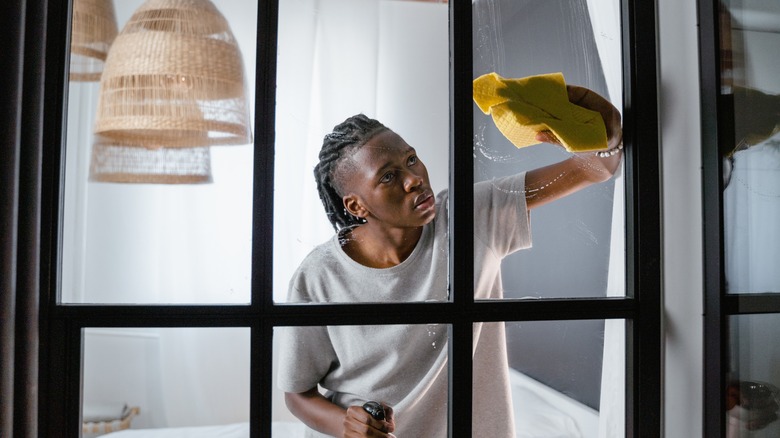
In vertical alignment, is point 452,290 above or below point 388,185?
below

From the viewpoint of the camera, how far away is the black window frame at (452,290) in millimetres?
1156

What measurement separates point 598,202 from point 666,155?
0.18m

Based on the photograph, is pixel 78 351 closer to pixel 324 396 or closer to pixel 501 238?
pixel 324 396

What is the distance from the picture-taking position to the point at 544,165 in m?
1.36

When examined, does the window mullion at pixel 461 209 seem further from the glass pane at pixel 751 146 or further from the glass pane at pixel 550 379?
the glass pane at pixel 751 146

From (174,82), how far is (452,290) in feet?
2.29

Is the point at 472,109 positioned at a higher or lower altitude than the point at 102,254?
higher

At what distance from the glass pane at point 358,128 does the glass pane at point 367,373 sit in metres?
0.08

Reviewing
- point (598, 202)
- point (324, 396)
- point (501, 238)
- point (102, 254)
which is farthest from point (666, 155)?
point (102, 254)

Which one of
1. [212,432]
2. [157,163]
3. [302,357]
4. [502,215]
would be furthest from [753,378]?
[157,163]

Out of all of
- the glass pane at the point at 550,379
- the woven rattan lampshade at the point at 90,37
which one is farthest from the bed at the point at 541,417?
the woven rattan lampshade at the point at 90,37

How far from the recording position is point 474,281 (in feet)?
4.34

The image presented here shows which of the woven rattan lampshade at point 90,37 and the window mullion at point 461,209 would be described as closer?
the woven rattan lampshade at point 90,37

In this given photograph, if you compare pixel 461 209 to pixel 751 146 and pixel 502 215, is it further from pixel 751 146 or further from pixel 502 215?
pixel 751 146
